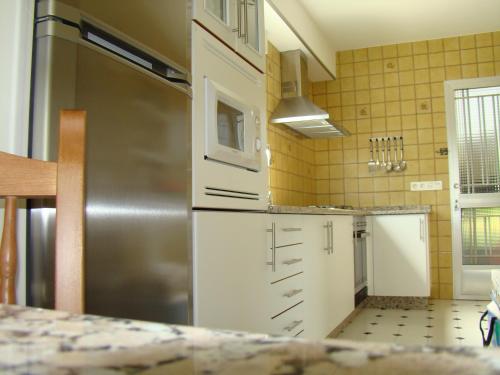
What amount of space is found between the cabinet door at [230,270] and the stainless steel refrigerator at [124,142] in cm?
7

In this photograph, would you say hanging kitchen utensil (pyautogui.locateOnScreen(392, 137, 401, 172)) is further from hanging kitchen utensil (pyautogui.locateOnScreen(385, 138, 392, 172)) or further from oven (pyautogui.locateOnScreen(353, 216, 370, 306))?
oven (pyautogui.locateOnScreen(353, 216, 370, 306))

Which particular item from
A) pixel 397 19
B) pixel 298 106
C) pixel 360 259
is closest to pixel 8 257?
pixel 298 106

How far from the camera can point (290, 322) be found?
237cm

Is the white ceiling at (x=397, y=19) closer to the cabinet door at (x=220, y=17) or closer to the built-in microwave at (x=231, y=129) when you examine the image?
the cabinet door at (x=220, y=17)

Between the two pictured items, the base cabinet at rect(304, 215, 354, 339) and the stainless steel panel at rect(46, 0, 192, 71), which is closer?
the stainless steel panel at rect(46, 0, 192, 71)

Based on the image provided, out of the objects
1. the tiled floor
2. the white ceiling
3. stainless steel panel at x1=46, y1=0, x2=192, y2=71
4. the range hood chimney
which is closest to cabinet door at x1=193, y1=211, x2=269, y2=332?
stainless steel panel at x1=46, y1=0, x2=192, y2=71

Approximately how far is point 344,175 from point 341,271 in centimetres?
191

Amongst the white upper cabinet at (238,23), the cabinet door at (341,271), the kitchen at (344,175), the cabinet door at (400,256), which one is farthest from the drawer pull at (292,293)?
the cabinet door at (400,256)

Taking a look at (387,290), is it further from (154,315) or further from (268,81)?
(154,315)

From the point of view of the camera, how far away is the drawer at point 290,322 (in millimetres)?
2197

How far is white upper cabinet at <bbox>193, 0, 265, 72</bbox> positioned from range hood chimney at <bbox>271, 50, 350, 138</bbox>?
1487 mm

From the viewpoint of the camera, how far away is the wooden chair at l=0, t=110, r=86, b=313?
2.21ft

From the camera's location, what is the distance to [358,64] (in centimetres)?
506

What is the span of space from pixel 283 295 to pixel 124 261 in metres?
1.26
